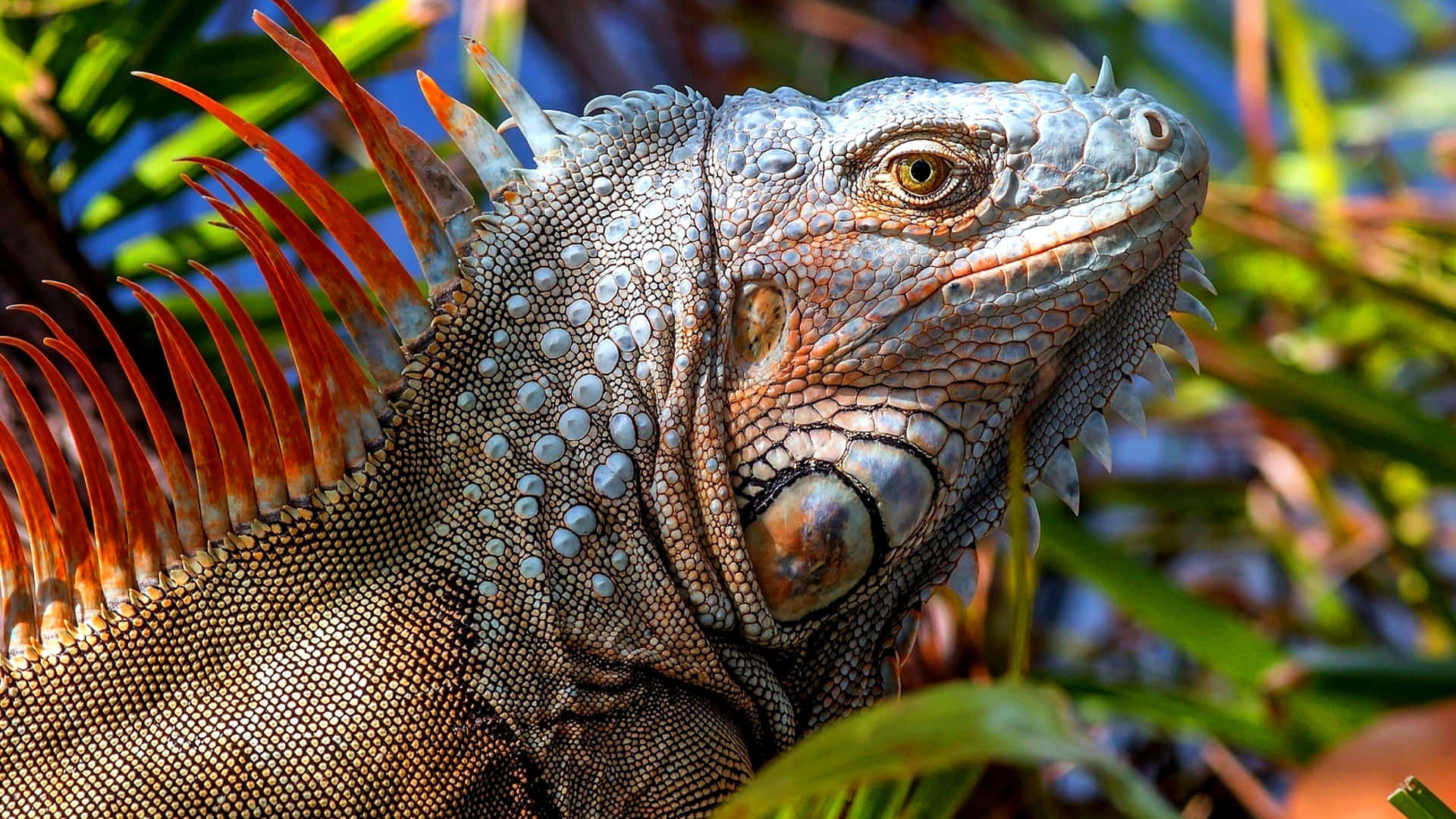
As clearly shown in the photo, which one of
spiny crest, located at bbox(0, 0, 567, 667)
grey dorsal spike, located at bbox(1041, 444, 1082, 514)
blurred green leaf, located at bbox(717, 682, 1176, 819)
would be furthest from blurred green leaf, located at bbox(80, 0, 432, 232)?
blurred green leaf, located at bbox(717, 682, 1176, 819)

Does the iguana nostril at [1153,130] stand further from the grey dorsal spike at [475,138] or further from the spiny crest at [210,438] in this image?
the spiny crest at [210,438]

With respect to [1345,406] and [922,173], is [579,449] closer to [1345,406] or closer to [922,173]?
[922,173]

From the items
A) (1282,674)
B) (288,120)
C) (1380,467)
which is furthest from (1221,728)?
(288,120)

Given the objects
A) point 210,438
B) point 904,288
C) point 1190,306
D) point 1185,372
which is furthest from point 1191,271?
point 1185,372

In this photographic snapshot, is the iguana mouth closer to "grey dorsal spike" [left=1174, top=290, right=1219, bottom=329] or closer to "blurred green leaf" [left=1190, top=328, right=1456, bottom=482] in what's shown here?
"grey dorsal spike" [left=1174, top=290, right=1219, bottom=329]

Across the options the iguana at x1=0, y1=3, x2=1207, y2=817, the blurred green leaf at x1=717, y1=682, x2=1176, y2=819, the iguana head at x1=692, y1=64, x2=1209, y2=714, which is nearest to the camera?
the blurred green leaf at x1=717, y1=682, x2=1176, y2=819
